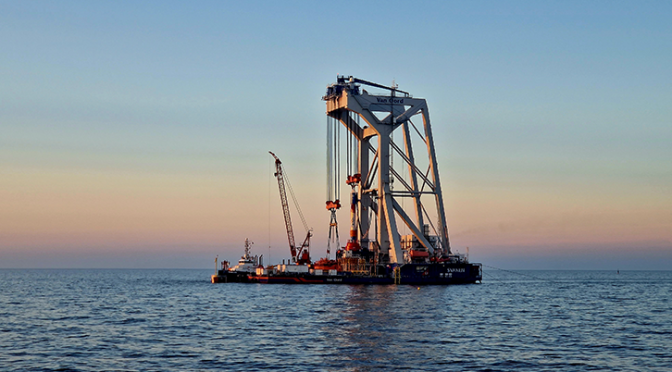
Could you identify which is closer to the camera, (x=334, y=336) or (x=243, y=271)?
(x=334, y=336)

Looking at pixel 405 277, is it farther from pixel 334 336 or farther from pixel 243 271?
pixel 334 336

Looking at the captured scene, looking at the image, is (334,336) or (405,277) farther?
(405,277)

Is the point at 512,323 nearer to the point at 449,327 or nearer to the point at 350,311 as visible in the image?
the point at 449,327

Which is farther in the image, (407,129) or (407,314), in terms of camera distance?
(407,129)

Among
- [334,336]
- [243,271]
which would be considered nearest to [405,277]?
[243,271]

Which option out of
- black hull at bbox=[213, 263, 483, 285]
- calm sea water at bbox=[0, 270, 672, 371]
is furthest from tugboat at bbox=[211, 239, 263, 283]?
calm sea water at bbox=[0, 270, 672, 371]

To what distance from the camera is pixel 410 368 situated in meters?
42.1

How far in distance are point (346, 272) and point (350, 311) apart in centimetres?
6517

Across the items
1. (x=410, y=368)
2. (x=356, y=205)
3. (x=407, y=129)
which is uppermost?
(x=407, y=129)

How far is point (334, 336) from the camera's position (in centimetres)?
5669

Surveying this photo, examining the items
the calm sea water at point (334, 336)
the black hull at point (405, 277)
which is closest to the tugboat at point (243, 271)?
the black hull at point (405, 277)

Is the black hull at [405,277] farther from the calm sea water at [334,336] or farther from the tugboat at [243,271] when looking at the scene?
the calm sea water at [334,336]

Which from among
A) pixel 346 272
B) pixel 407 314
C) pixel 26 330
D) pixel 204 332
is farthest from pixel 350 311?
pixel 346 272

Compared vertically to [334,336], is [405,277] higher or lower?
higher
